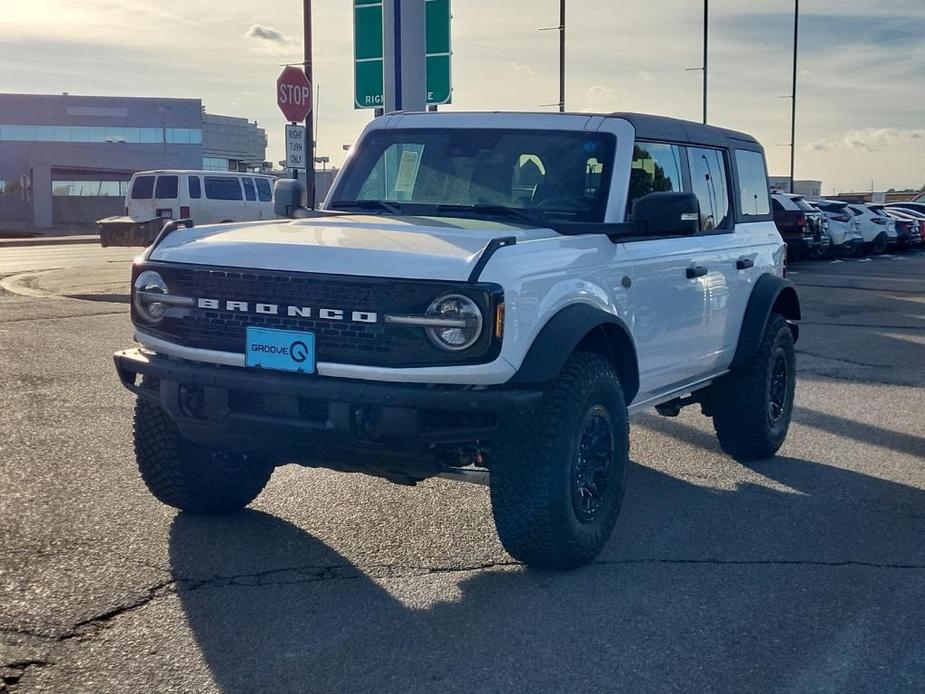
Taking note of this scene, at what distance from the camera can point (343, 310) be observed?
178 inches

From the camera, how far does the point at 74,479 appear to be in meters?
6.20

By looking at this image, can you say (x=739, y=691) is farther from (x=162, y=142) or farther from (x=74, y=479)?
(x=162, y=142)

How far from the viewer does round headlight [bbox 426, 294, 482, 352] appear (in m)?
4.39

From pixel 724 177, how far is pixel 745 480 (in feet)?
5.74

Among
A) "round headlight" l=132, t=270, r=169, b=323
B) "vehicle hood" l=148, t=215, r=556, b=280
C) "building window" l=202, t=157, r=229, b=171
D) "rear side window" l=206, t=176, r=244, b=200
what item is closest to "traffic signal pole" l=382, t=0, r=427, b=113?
"vehicle hood" l=148, t=215, r=556, b=280

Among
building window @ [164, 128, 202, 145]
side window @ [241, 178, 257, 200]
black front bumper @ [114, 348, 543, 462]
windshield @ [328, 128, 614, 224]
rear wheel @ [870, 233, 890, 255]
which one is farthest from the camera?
building window @ [164, 128, 202, 145]

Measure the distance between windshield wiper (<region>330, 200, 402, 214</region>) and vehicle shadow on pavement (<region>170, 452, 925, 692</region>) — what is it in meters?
1.62

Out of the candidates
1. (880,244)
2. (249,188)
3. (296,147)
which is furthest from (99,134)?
(296,147)

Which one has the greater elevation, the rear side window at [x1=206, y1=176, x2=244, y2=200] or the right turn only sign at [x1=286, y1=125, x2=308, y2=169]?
the right turn only sign at [x1=286, y1=125, x2=308, y2=169]

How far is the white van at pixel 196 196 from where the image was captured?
990 inches

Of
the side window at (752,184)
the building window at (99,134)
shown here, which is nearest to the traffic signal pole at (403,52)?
the side window at (752,184)

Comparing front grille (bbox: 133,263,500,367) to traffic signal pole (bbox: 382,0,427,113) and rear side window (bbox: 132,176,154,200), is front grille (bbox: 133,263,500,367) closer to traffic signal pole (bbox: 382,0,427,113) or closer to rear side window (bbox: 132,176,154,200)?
traffic signal pole (bbox: 382,0,427,113)

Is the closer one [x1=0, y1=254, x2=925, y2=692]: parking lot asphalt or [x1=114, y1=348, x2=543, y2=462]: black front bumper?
[x1=0, y1=254, x2=925, y2=692]: parking lot asphalt

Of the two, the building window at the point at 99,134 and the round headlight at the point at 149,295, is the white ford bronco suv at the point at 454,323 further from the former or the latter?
the building window at the point at 99,134
